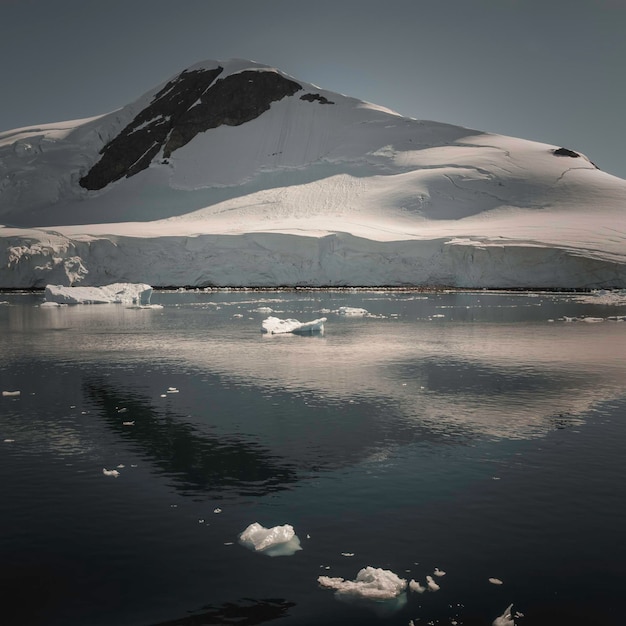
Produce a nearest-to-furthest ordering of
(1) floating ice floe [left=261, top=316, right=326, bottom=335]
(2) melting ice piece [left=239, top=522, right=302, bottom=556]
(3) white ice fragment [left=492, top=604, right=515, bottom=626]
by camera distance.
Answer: (3) white ice fragment [left=492, top=604, right=515, bottom=626], (2) melting ice piece [left=239, top=522, right=302, bottom=556], (1) floating ice floe [left=261, top=316, right=326, bottom=335]

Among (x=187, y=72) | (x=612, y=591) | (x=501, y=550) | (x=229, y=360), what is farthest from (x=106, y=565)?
(x=187, y=72)

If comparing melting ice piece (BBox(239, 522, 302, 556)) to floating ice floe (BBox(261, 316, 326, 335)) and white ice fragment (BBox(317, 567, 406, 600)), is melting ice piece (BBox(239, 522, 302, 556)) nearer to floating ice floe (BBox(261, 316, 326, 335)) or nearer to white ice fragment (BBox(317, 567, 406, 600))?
white ice fragment (BBox(317, 567, 406, 600))

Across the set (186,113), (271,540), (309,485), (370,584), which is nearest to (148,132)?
(186,113)

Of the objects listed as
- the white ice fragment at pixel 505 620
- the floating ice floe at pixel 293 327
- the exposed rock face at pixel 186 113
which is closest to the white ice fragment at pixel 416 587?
the white ice fragment at pixel 505 620

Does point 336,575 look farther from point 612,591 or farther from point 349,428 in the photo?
point 349,428

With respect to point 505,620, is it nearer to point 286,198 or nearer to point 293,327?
point 293,327

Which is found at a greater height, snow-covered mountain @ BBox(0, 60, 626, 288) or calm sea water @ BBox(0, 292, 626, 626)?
snow-covered mountain @ BBox(0, 60, 626, 288)

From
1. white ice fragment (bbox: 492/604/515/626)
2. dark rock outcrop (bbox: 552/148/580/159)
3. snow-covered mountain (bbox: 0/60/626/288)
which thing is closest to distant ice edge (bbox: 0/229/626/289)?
snow-covered mountain (bbox: 0/60/626/288)
